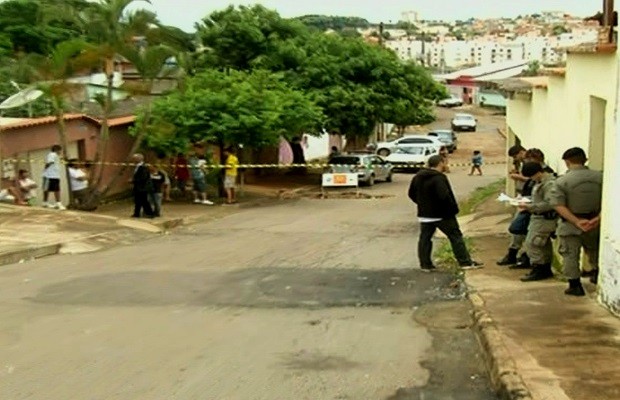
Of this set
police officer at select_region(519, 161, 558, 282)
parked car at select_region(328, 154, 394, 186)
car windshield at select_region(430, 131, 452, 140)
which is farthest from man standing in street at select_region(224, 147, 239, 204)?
car windshield at select_region(430, 131, 452, 140)

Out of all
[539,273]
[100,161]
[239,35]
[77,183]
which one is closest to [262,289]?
[539,273]

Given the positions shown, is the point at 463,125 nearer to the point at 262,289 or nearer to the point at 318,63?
the point at 318,63

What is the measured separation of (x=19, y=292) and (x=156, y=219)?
10795 millimetres

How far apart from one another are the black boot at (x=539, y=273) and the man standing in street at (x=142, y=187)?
12846 millimetres

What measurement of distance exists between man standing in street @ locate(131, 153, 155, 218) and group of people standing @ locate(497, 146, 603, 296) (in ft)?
39.8

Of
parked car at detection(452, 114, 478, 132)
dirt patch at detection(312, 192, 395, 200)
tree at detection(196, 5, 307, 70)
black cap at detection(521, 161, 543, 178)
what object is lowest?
dirt patch at detection(312, 192, 395, 200)

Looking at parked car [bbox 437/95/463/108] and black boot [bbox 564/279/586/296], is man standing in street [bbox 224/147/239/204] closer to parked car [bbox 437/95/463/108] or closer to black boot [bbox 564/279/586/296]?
black boot [bbox 564/279/586/296]

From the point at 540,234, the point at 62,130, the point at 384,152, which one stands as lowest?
the point at 384,152

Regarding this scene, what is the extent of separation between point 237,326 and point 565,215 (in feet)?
11.4

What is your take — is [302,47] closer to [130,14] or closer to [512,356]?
[130,14]

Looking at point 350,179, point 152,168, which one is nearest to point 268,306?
point 152,168

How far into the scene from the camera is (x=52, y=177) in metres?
23.0

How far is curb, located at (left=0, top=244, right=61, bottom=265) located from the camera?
15562mm

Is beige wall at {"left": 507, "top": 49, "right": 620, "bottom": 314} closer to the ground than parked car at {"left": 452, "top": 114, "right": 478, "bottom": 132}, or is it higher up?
higher up
